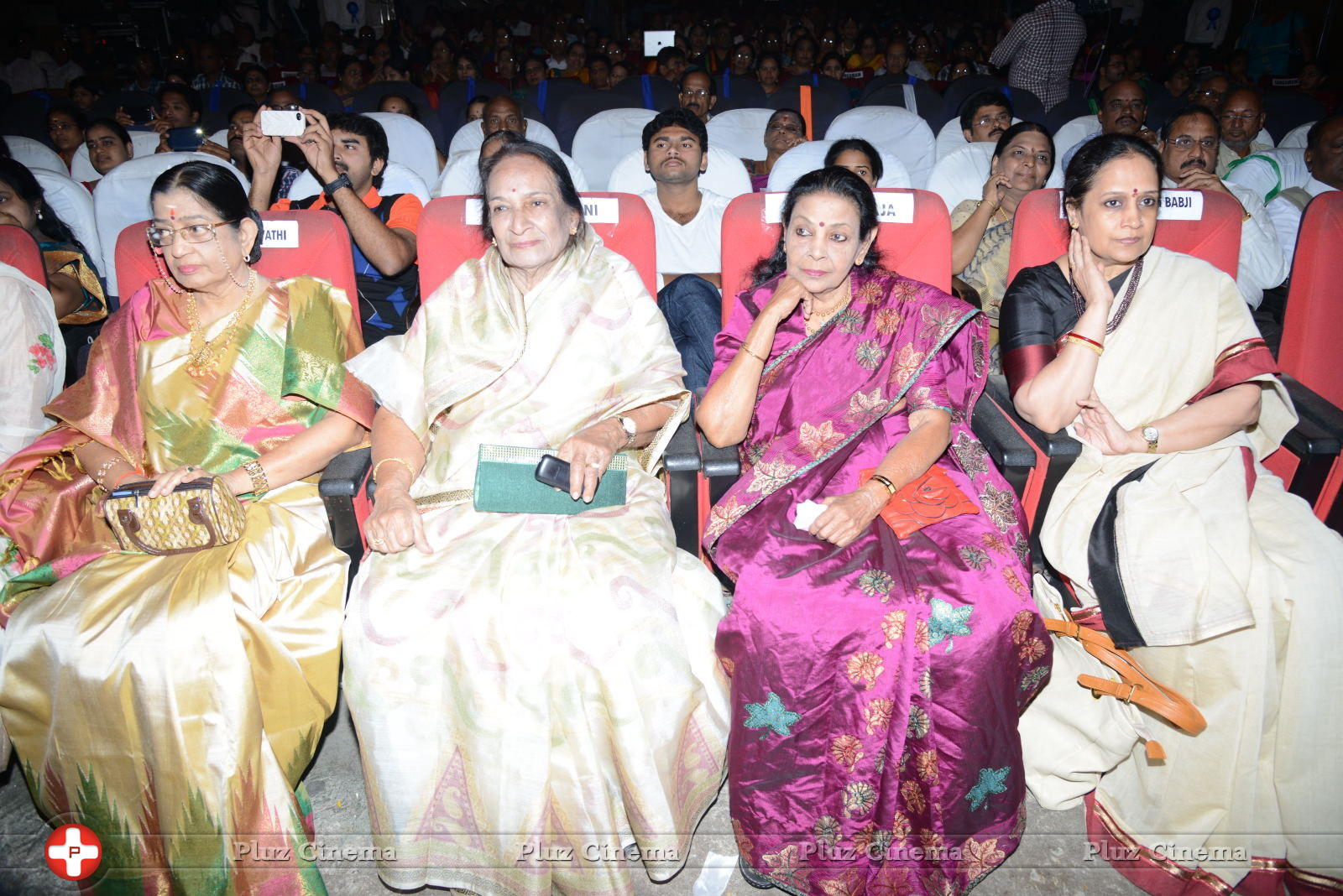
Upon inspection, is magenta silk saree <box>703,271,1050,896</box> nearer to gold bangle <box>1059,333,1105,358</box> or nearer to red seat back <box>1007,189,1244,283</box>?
gold bangle <box>1059,333,1105,358</box>

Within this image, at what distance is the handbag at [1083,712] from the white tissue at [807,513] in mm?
586

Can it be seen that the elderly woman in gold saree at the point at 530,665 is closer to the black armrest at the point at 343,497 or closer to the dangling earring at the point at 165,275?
the black armrest at the point at 343,497

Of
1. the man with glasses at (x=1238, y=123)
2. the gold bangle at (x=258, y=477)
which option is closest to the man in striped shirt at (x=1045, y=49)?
the man with glasses at (x=1238, y=123)

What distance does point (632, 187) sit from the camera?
365 centimetres

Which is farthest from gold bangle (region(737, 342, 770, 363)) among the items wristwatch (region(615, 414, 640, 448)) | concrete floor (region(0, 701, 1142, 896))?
concrete floor (region(0, 701, 1142, 896))

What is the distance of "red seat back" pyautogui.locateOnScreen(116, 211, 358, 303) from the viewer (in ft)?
7.66

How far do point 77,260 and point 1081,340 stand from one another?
10.5 feet

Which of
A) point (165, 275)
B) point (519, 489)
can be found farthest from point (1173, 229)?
point (165, 275)

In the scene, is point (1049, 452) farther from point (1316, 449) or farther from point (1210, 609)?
point (1316, 449)

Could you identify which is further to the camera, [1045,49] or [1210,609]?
[1045,49]

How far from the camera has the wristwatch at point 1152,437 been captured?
1902mm

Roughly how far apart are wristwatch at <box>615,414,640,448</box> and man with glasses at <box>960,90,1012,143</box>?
3228 millimetres

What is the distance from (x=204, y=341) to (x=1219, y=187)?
11.1 feet

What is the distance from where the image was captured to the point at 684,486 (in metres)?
1.92
